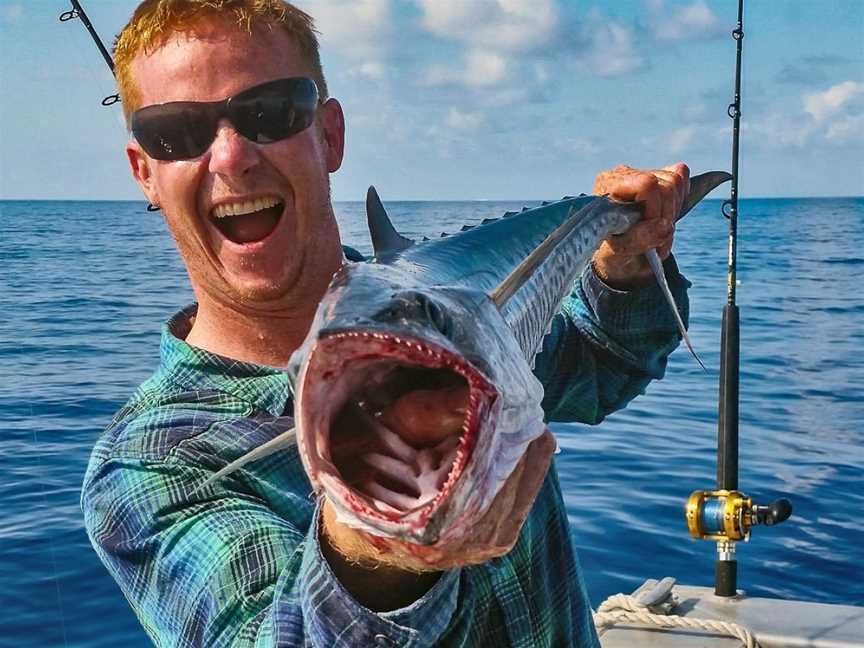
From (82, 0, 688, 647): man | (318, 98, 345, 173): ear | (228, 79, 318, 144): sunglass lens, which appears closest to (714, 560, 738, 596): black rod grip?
(82, 0, 688, 647): man

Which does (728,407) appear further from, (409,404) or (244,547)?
(409,404)

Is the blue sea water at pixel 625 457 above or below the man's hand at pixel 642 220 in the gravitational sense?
below

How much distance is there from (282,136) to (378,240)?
844mm

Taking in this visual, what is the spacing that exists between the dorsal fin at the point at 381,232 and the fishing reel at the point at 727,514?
3033mm

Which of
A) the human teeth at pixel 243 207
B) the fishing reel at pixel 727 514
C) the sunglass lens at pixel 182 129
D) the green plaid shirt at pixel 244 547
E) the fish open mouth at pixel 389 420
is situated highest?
the sunglass lens at pixel 182 129

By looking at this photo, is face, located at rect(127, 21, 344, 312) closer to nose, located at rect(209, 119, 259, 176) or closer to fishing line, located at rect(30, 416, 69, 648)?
nose, located at rect(209, 119, 259, 176)

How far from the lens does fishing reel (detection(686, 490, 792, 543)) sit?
5.00 metres

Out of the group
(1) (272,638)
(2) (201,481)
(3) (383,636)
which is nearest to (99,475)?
(2) (201,481)

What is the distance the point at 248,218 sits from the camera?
2998 mm

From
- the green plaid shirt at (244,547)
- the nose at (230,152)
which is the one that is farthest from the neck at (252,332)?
the nose at (230,152)

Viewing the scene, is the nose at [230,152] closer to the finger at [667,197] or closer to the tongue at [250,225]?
the tongue at [250,225]

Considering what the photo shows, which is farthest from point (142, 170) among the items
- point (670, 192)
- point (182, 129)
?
Answer: point (670, 192)

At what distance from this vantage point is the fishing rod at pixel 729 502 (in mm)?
5004

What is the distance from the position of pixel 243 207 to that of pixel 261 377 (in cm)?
49
